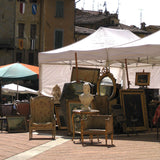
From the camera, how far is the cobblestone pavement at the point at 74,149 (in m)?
8.15

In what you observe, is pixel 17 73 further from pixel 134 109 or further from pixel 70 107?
pixel 134 109

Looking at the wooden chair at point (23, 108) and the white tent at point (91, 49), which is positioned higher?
the white tent at point (91, 49)

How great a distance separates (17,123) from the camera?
1327cm

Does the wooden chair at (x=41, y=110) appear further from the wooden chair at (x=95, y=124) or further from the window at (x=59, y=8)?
the window at (x=59, y=8)

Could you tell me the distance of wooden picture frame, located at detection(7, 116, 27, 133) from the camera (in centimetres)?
1315

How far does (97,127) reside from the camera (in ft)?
34.1

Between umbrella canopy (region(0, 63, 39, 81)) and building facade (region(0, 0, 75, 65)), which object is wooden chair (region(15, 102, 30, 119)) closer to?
umbrella canopy (region(0, 63, 39, 81))

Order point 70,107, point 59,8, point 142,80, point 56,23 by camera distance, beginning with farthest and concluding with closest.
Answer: point 59,8 → point 56,23 → point 142,80 → point 70,107

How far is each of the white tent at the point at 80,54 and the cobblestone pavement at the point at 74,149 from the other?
297cm

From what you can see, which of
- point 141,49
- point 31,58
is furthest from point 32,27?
point 141,49

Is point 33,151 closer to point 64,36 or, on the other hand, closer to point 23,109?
point 23,109

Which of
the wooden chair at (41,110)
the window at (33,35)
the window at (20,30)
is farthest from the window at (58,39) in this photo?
the wooden chair at (41,110)

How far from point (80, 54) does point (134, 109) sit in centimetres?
245

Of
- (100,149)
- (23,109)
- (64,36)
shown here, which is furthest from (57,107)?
(64,36)
